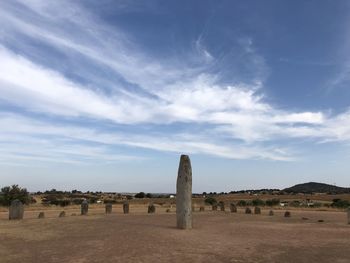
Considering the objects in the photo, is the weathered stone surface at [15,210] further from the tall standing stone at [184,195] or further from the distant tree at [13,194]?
the distant tree at [13,194]

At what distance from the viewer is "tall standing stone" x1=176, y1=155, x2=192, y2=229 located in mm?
19781

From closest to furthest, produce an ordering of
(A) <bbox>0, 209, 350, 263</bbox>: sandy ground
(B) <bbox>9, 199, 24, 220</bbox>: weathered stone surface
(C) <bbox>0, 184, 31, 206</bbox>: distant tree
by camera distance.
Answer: (A) <bbox>0, 209, 350, 263</bbox>: sandy ground → (B) <bbox>9, 199, 24, 220</bbox>: weathered stone surface → (C) <bbox>0, 184, 31, 206</bbox>: distant tree

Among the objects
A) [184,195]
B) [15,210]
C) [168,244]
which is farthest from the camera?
[15,210]

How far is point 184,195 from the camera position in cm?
2003

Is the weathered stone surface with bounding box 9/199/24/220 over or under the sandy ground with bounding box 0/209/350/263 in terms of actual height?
over

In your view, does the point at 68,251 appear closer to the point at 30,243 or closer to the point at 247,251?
the point at 30,243

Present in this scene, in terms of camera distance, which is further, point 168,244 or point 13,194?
point 13,194

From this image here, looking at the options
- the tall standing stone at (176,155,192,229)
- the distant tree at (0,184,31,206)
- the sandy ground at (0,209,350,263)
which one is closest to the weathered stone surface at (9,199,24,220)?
the sandy ground at (0,209,350,263)

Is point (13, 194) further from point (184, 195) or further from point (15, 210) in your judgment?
point (184, 195)

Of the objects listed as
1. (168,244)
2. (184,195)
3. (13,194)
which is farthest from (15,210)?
(13,194)

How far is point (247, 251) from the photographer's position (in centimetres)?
1336

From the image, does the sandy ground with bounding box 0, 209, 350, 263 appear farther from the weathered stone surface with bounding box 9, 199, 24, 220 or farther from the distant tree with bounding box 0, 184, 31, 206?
the distant tree with bounding box 0, 184, 31, 206

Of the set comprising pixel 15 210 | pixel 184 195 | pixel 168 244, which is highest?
pixel 184 195

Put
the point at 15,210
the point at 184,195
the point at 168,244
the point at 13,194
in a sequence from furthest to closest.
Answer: the point at 13,194 → the point at 15,210 → the point at 184,195 → the point at 168,244
